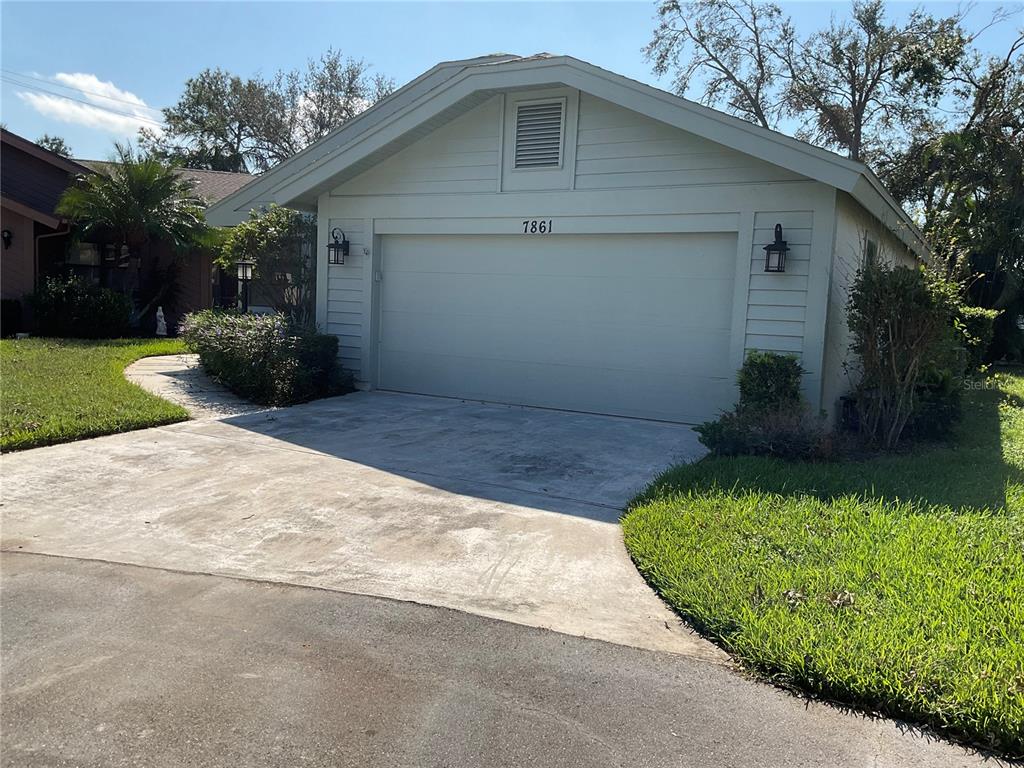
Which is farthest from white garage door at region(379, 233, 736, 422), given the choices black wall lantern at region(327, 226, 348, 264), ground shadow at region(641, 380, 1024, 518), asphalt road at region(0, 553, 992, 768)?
asphalt road at region(0, 553, 992, 768)

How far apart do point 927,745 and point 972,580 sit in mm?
1539

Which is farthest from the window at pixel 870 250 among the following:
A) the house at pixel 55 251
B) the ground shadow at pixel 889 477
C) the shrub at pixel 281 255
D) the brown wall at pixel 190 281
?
the brown wall at pixel 190 281

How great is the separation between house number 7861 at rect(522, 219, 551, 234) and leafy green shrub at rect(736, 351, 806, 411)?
126 inches

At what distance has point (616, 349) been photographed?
32.0ft

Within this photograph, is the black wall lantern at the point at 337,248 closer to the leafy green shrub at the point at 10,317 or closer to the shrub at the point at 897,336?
the shrub at the point at 897,336

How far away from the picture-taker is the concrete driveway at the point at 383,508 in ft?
14.3

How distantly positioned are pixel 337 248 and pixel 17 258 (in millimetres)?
9537

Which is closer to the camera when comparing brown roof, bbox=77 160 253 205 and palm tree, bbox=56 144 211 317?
palm tree, bbox=56 144 211 317

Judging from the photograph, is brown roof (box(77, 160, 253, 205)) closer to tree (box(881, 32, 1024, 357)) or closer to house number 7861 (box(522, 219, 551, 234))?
house number 7861 (box(522, 219, 551, 234))

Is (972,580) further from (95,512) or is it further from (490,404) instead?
(490,404)

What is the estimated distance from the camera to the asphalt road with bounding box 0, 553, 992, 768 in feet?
9.32

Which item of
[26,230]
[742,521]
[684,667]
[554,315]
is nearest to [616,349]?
[554,315]

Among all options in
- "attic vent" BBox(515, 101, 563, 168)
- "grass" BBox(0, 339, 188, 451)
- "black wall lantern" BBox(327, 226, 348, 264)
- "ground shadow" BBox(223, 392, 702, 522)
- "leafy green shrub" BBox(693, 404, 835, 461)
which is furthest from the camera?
"black wall lantern" BBox(327, 226, 348, 264)

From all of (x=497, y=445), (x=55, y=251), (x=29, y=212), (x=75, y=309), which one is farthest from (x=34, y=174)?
(x=497, y=445)
